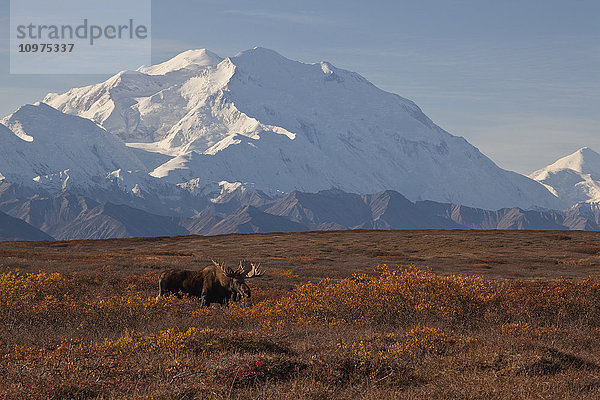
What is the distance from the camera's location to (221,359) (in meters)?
10.7

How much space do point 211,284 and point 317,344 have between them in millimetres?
8064

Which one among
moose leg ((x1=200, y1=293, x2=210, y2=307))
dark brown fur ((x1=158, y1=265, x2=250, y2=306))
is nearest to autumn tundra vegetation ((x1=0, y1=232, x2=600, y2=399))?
moose leg ((x1=200, y1=293, x2=210, y2=307))

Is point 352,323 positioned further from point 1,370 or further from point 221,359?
point 1,370

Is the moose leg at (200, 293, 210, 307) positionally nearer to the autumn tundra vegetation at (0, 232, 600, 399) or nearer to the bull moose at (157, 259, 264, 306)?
the bull moose at (157, 259, 264, 306)

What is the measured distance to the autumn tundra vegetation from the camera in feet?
31.6

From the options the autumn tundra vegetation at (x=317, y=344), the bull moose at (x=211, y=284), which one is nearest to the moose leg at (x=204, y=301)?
the bull moose at (x=211, y=284)

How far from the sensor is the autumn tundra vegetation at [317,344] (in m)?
9.63

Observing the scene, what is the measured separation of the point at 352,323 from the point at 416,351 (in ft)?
14.8

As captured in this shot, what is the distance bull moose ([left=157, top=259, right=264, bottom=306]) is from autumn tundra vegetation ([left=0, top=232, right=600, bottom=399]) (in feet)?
1.78

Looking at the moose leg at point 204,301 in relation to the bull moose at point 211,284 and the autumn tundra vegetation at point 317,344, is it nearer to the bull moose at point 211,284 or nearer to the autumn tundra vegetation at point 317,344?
the bull moose at point 211,284

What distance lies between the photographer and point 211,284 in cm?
2066

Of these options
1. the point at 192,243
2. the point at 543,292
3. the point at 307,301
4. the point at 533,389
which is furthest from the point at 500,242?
the point at 533,389

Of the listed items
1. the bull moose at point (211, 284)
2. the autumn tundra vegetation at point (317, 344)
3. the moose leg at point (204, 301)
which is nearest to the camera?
the autumn tundra vegetation at point (317, 344)

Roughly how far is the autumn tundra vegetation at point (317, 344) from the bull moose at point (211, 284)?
0.54m
